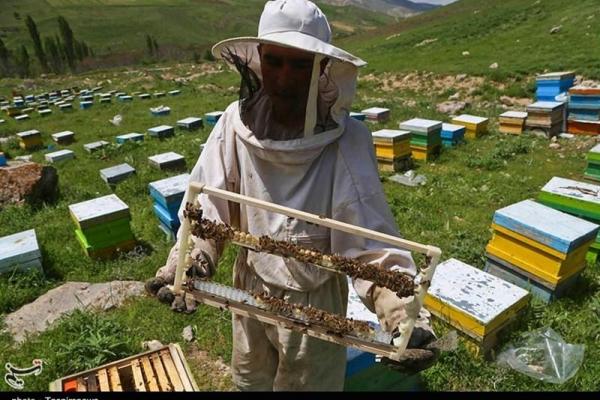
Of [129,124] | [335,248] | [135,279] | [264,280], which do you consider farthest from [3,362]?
[129,124]

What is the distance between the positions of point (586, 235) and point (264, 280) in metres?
3.09

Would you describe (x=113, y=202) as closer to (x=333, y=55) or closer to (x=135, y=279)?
(x=135, y=279)

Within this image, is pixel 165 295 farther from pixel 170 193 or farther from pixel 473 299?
pixel 170 193

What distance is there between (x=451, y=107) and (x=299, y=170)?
38.6 feet

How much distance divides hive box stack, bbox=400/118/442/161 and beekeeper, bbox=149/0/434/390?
6135 mm

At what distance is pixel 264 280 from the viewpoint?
1.69 meters

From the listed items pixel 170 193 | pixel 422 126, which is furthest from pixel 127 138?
pixel 422 126

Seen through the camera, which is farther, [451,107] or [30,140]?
[451,107]

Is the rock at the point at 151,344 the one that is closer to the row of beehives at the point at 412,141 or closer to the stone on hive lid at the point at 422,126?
the row of beehives at the point at 412,141

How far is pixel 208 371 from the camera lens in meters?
3.12

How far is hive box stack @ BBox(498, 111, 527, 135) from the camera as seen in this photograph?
846 cm

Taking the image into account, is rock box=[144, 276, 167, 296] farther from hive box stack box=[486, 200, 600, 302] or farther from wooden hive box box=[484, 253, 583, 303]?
wooden hive box box=[484, 253, 583, 303]

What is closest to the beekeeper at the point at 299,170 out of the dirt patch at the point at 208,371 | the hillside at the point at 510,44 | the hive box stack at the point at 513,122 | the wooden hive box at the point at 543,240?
the dirt patch at the point at 208,371
